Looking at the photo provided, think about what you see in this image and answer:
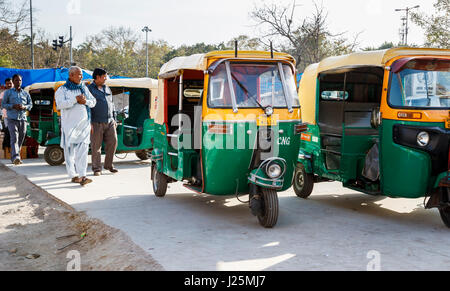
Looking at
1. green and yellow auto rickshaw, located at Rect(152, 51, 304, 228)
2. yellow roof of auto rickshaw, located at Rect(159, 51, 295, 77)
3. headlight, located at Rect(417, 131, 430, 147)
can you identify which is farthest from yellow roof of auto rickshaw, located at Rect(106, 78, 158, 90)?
headlight, located at Rect(417, 131, 430, 147)

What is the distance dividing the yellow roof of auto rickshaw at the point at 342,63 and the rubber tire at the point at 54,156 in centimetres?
639

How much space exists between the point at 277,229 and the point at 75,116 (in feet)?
13.9

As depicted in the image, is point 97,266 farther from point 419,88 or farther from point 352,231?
point 419,88

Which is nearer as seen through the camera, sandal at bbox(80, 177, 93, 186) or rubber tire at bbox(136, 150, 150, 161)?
sandal at bbox(80, 177, 93, 186)

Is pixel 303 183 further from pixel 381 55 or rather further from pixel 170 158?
pixel 381 55

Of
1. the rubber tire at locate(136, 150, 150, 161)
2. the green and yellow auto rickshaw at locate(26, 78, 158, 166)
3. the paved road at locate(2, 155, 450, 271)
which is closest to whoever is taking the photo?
the paved road at locate(2, 155, 450, 271)

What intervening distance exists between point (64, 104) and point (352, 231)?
4.99 meters

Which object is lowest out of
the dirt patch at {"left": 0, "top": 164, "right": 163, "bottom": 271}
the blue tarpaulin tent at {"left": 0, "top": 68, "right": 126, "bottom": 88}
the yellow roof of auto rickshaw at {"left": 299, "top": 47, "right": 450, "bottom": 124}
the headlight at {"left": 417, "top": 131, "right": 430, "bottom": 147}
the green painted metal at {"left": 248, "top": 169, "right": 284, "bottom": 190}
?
the dirt patch at {"left": 0, "top": 164, "right": 163, "bottom": 271}

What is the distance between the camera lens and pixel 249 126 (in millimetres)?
5695

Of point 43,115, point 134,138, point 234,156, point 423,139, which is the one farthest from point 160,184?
point 43,115

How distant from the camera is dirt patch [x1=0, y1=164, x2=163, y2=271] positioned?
4504mm

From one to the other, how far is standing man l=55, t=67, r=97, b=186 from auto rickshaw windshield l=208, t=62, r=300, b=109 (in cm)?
303

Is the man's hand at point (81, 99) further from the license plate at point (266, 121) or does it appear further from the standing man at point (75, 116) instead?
the license plate at point (266, 121)

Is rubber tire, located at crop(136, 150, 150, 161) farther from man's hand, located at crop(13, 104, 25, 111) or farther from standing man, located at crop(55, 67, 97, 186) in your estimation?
standing man, located at crop(55, 67, 97, 186)
